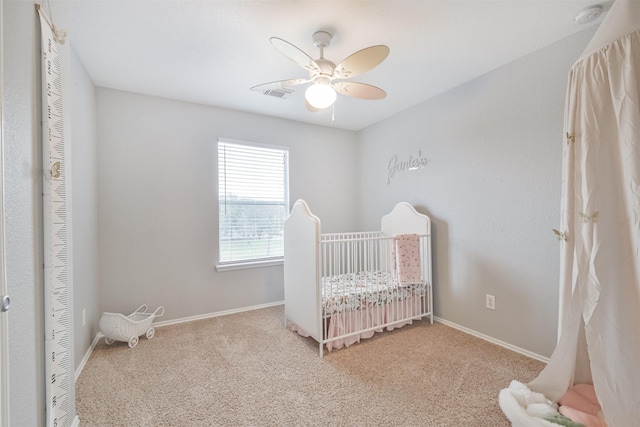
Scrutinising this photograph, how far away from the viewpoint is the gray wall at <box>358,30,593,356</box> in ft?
6.51

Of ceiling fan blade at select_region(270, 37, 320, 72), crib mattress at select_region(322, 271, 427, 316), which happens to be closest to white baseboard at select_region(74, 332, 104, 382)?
crib mattress at select_region(322, 271, 427, 316)

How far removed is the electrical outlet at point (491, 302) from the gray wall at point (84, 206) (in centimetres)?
307

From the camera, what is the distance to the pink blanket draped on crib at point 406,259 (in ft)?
8.36

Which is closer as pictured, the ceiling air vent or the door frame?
the door frame

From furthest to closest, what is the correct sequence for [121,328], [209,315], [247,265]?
1. [247,265]
2. [209,315]
3. [121,328]

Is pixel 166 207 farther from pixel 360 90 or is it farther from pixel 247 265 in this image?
pixel 360 90

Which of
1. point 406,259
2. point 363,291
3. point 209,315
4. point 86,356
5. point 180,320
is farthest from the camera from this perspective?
point 209,315

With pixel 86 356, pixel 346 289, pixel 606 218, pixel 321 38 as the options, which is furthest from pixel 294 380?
pixel 321 38

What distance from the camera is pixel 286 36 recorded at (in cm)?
184

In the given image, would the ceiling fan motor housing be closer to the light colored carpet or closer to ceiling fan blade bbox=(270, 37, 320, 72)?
ceiling fan blade bbox=(270, 37, 320, 72)

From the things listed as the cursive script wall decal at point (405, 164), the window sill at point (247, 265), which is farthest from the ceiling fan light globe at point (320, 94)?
the window sill at point (247, 265)

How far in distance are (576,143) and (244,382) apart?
2328 mm

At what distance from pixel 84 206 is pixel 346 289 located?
7.10 ft

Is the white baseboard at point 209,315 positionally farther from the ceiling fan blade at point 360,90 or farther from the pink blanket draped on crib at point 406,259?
the ceiling fan blade at point 360,90
